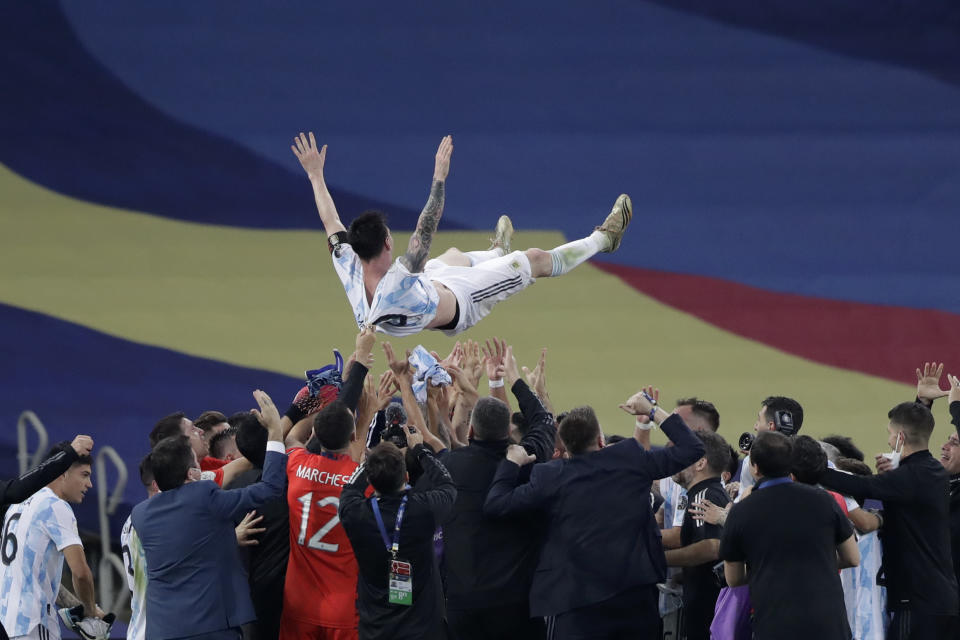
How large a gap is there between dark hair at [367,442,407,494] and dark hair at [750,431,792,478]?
4.26 feet

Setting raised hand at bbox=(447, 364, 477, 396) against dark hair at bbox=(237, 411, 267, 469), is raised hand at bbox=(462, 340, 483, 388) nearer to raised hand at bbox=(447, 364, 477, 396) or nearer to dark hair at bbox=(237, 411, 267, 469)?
raised hand at bbox=(447, 364, 477, 396)

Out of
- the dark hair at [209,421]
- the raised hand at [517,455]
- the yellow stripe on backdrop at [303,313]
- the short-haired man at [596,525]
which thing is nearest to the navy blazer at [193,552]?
the raised hand at [517,455]

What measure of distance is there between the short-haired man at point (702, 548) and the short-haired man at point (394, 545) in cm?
122

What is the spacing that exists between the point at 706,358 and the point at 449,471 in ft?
14.1

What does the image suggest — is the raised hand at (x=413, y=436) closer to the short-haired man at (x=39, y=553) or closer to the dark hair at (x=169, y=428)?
the dark hair at (x=169, y=428)

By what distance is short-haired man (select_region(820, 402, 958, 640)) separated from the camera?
4.94 metres

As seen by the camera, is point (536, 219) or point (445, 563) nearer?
point (445, 563)

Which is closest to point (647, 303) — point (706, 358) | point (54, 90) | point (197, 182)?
point (706, 358)

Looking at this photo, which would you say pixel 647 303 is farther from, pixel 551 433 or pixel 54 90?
pixel 54 90

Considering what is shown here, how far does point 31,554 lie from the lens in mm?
5223

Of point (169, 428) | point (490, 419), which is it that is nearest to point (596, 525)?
point (490, 419)

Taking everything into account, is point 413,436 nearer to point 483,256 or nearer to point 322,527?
point 322,527

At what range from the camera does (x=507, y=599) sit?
468 cm

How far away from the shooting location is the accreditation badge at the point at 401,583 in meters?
4.25
